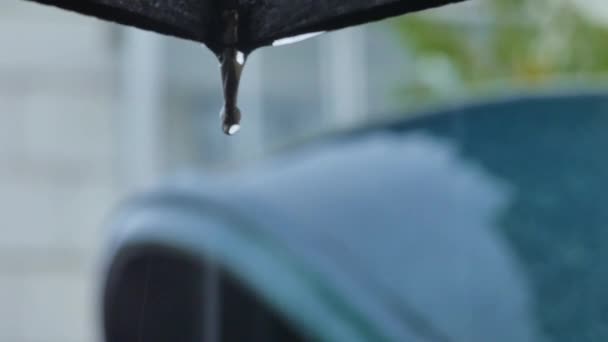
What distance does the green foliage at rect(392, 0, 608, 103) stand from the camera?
6430 mm

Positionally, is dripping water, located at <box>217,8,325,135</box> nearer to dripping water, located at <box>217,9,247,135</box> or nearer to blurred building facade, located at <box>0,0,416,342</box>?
dripping water, located at <box>217,9,247,135</box>

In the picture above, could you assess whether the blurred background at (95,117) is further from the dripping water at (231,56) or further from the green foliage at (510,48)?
Result: the dripping water at (231,56)

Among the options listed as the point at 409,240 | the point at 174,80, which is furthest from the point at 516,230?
the point at 174,80

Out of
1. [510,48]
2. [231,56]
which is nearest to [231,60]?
[231,56]

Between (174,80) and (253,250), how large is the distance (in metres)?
8.12

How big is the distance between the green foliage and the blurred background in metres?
3.12

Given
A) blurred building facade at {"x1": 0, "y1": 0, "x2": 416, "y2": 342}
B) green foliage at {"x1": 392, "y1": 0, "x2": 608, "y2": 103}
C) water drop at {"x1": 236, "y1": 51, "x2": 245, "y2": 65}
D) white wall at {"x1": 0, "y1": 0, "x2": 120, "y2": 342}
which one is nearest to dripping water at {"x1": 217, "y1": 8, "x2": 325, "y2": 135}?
water drop at {"x1": 236, "y1": 51, "x2": 245, "y2": 65}

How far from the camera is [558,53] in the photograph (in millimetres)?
6484

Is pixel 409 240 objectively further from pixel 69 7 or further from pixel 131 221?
pixel 69 7

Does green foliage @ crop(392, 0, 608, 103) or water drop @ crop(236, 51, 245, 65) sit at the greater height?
green foliage @ crop(392, 0, 608, 103)

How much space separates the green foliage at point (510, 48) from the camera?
21.1 feet

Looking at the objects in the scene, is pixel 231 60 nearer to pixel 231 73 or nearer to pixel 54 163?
pixel 231 73

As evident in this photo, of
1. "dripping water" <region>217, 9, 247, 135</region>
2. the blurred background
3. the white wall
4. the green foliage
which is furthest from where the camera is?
the white wall

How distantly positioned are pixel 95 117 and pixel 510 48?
498cm
